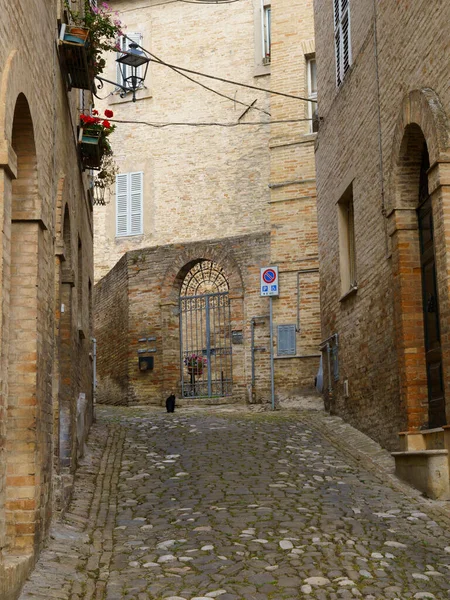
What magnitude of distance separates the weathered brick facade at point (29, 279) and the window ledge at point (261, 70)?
14626 mm

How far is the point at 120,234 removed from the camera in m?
24.0

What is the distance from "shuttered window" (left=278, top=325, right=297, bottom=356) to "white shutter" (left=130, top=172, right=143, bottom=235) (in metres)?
7.97

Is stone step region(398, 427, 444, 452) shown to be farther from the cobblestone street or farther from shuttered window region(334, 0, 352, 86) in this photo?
shuttered window region(334, 0, 352, 86)

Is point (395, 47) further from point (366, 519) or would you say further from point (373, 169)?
point (366, 519)

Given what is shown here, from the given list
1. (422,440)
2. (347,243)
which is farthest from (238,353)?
(422,440)

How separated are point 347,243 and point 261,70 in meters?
11.3

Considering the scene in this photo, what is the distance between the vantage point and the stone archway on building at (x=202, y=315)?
58.3 feet

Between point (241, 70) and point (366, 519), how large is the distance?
17.4 metres

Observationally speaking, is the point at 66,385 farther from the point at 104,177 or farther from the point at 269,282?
the point at 269,282

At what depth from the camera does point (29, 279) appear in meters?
6.36

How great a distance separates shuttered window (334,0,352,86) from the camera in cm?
1213

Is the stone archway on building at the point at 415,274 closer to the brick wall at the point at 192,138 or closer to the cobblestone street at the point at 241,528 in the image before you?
the cobblestone street at the point at 241,528

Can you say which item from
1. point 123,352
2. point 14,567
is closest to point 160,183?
point 123,352

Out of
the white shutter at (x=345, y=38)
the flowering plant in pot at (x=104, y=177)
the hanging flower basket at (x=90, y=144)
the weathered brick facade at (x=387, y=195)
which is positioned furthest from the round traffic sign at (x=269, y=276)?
the hanging flower basket at (x=90, y=144)
